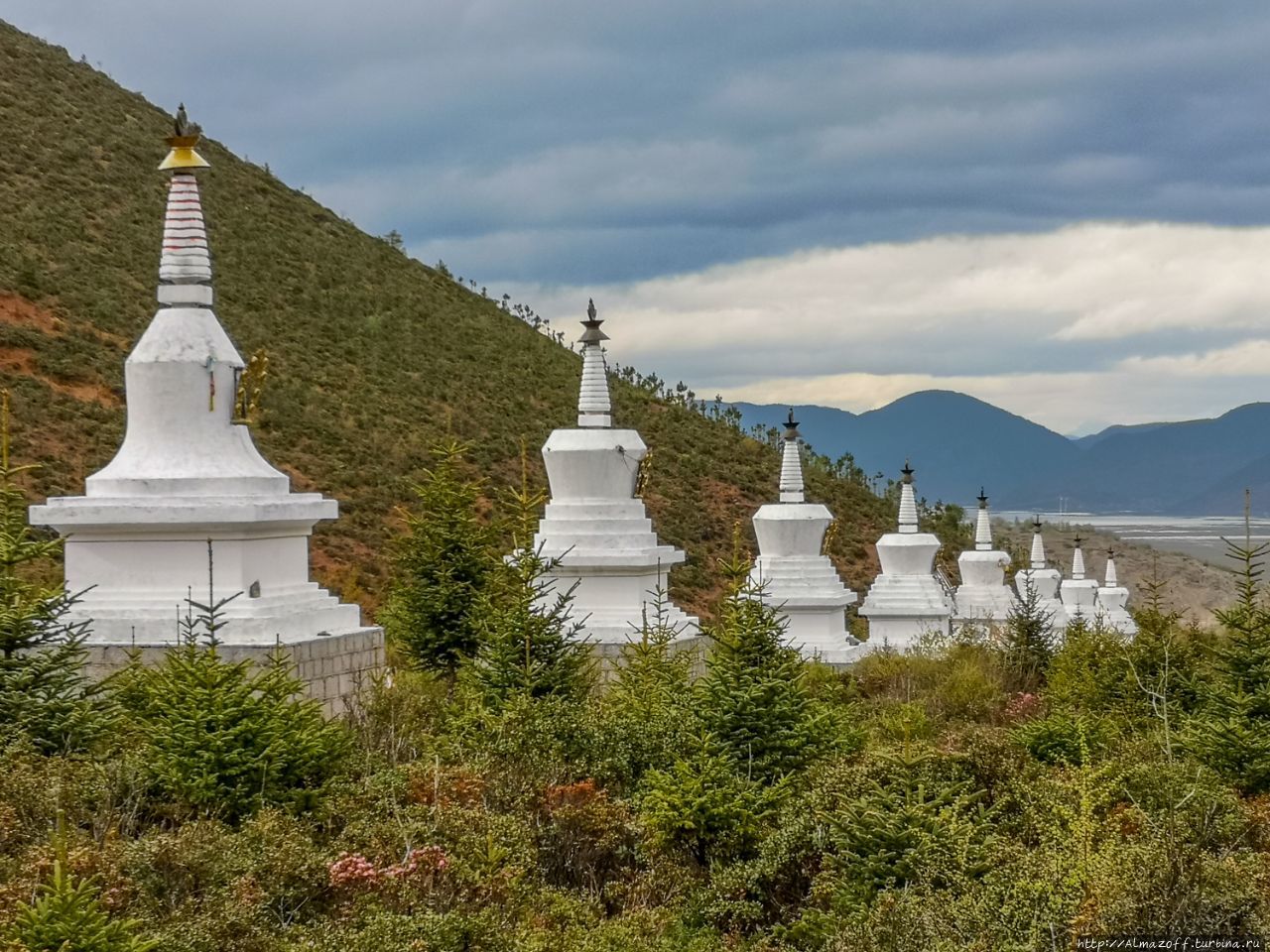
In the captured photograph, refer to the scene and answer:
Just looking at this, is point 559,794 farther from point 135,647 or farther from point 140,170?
point 140,170

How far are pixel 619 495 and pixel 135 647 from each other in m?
6.85

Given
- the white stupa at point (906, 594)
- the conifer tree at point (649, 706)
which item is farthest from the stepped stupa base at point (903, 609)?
the conifer tree at point (649, 706)

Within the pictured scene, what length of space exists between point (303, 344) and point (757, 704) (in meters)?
39.7

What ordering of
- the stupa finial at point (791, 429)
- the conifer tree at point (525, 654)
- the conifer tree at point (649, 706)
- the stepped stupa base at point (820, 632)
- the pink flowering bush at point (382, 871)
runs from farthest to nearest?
the stupa finial at point (791, 429)
the stepped stupa base at point (820, 632)
the conifer tree at point (525, 654)
the conifer tree at point (649, 706)
the pink flowering bush at point (382, 871)

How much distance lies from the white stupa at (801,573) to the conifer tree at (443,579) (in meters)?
7.23

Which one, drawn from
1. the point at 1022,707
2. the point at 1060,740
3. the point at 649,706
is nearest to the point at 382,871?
the point at 649,706

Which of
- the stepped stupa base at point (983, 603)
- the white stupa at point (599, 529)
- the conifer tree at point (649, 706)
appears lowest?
the stepped stupa base at point (983, 603)

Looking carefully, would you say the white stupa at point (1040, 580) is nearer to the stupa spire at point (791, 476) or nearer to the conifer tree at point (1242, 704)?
the stupa spire at point (791, 476)

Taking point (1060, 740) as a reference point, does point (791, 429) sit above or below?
above

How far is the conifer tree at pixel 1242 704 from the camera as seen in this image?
13.7 m

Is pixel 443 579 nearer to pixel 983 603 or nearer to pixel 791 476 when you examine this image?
pixel 791 476

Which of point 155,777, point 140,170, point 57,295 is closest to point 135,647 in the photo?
point 155,777

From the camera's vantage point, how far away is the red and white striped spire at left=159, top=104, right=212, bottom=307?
1543 cm

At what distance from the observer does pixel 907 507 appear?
3019cm
